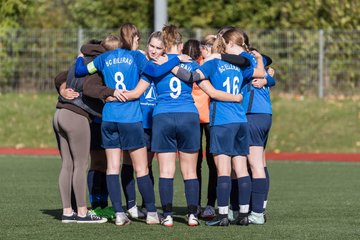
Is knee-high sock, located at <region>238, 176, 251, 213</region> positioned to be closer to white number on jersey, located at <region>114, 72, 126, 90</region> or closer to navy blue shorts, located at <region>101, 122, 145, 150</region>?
navy blue shorts, located at <region>101, 122, 145, 150</region>

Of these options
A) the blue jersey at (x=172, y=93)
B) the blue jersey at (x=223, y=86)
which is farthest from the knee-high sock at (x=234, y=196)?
the blue jersey at (x=172, y=93)

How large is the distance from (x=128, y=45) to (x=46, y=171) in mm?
8029

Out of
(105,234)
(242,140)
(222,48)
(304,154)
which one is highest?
(222,48)

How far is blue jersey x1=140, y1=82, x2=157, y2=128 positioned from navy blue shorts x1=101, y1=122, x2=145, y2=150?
515 mm

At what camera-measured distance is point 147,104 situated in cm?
1138

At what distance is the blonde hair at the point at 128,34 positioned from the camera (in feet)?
35.4

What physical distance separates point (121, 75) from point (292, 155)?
500 inches

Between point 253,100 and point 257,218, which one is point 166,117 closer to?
point 253,100

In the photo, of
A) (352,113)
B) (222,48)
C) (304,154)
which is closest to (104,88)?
(222,48)

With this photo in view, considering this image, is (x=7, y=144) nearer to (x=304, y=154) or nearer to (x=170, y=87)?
(x=304, y=154)

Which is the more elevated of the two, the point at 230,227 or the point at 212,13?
the point at 212,13

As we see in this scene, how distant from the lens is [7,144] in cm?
2462

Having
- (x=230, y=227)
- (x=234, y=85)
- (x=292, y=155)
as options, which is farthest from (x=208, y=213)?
(x=292, y=155)

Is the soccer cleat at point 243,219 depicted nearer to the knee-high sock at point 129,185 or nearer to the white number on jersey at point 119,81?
the knee-high sock at point 129,185
